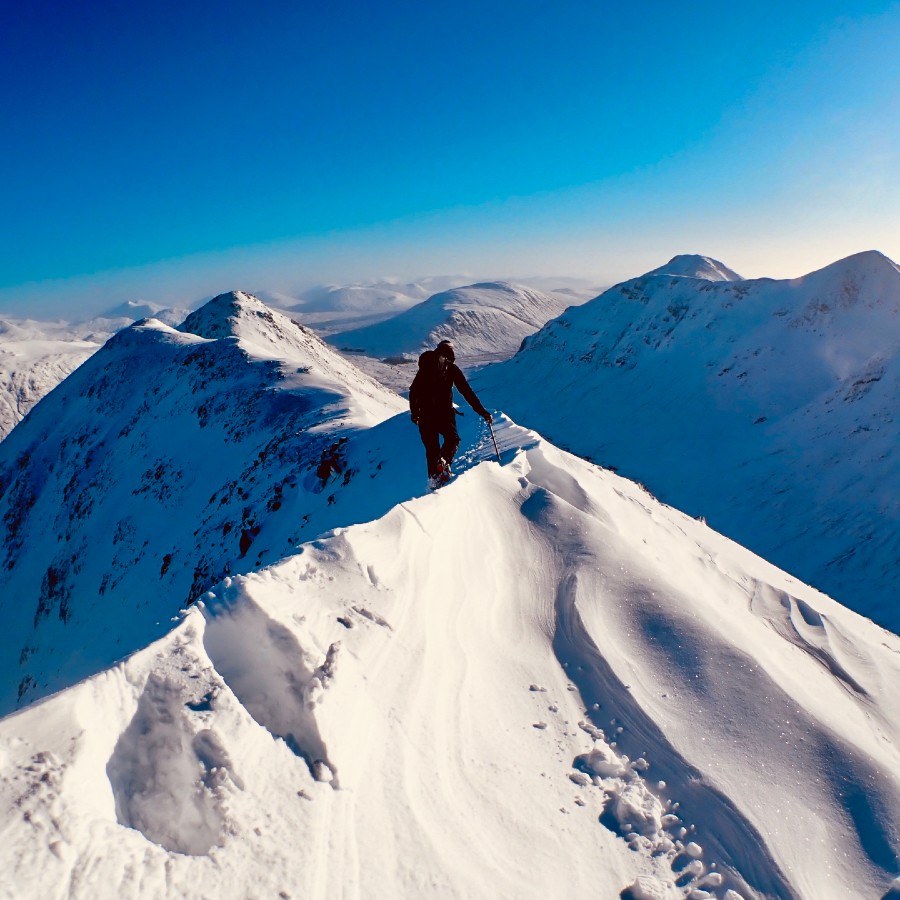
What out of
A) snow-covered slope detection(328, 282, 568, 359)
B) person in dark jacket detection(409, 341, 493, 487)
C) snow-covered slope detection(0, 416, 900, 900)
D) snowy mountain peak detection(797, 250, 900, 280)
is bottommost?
snow-covered slope detection(0, 416, 900, 900)

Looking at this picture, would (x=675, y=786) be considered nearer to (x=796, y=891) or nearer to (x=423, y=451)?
(x=796, y=891)

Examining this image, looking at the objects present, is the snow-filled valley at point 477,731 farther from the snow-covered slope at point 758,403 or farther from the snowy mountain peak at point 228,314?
the snowy mountain peak at point 228,314

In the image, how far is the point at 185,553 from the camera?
53.2 feet

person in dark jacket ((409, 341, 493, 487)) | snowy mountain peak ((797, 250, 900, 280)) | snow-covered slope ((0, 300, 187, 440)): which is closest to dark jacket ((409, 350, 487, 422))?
person in dark jacket ((409, 341, 493, 487))

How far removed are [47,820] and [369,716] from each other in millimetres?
1748

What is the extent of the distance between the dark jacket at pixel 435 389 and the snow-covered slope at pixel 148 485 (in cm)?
506

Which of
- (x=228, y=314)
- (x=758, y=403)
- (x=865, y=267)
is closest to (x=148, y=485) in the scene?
(x=228, y=314)

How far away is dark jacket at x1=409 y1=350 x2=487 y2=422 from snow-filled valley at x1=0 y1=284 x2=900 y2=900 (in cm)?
96

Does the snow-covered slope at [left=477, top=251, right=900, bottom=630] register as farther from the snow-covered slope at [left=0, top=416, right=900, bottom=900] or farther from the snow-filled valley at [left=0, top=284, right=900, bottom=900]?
the snow-covered slope at [left=0, top=416, right=900, bottom=900]

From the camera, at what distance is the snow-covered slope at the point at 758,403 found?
30.1 meters

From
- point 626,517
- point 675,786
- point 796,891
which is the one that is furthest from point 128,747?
point 626,517

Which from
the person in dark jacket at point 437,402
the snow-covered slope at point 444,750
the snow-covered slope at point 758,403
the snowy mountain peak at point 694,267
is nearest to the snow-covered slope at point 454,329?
the snowy mountain peak at point 694,267

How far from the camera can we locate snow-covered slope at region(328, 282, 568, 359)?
5896 inches

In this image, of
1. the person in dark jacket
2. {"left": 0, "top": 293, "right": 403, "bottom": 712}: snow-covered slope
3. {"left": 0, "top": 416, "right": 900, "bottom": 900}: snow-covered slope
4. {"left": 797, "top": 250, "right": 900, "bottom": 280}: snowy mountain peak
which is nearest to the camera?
{"left": 0, "top": 416, "right": 900, "bottom": 900}: snow-covered slope
